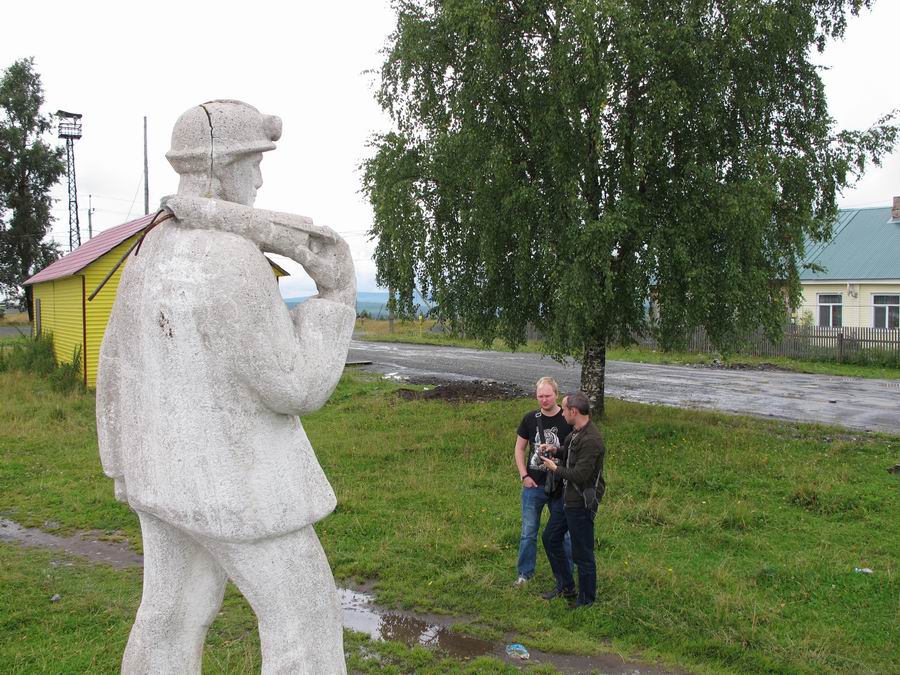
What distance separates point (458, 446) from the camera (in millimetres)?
10055

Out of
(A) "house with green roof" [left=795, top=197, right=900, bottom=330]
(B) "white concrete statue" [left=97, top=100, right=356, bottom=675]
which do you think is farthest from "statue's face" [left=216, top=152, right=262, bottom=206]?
(A) "house with green roof" [left=795, top=197, right=900, bottom=330]

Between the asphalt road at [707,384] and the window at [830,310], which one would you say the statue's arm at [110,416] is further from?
the window at [830,310]

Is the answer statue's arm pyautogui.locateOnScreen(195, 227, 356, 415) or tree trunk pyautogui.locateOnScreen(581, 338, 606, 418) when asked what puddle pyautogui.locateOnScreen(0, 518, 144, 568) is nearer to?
statue's arm pyautogui.locateOnScreen(195, 227, 356, 415)

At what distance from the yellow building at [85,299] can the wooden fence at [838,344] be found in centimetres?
1615

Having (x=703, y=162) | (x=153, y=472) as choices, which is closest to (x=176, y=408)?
(x=153, y=472)

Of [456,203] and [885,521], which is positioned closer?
[885,521]

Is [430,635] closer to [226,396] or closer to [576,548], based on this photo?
[576,548]

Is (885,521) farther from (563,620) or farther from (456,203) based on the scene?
(456,203)

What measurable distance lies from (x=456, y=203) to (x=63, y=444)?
6672 mm

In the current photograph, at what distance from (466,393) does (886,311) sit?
19.4 metres

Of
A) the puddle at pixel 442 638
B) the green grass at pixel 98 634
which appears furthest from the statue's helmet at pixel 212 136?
the puddle at pixel 442 638

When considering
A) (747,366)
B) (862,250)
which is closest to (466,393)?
(747,366)

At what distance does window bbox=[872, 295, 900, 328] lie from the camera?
25.9 m

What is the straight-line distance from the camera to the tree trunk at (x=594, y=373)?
36.9 feet
